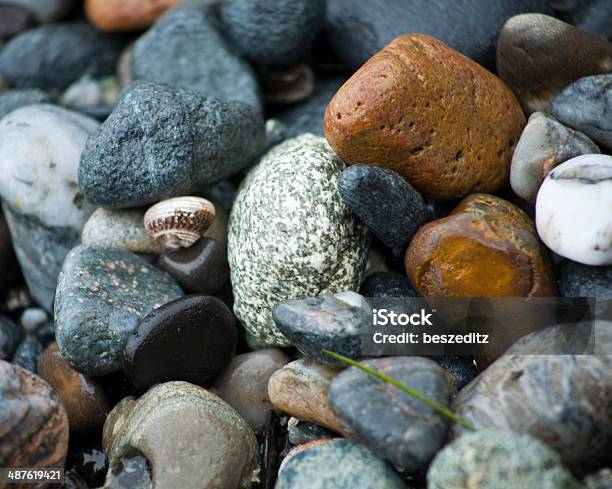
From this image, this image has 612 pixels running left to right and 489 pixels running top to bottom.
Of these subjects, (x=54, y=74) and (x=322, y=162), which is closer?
(x=322, y=162)

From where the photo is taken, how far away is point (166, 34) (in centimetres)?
395

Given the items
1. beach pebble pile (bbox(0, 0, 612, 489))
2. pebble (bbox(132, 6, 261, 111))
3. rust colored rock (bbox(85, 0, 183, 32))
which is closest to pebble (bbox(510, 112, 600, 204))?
beach pebble pile (bbox(0, 0, 612, 489))

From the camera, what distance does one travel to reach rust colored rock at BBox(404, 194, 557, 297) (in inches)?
102

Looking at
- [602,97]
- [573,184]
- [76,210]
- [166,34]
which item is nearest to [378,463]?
[573,184]

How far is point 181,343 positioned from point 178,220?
0.62 meters

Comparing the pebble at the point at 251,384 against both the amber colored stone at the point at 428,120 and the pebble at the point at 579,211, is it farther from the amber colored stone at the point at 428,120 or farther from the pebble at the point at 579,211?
the pebble at the point at 579,211

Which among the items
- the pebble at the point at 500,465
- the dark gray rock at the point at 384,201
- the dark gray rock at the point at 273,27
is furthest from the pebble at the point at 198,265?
the pebble at the point at 500,465

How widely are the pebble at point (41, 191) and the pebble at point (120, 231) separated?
0.20 meters

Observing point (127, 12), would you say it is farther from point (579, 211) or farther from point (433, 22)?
point (579, 211)

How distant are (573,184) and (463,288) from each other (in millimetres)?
591

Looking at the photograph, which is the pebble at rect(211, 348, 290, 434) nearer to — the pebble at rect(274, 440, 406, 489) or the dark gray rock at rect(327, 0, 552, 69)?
the pebble at rect(274, 440, 406, 489)

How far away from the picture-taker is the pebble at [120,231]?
328cm

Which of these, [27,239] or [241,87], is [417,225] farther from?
[27,239]

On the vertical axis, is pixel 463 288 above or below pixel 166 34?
below
